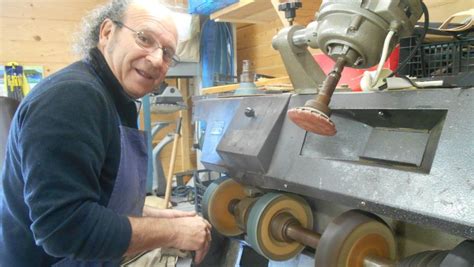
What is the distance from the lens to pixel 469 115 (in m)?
0.54

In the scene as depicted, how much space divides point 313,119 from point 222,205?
0.64 m

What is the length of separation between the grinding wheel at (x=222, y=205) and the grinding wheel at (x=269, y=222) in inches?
6.5

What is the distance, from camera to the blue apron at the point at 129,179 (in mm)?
933

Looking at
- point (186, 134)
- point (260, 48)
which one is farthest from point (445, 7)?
point (186, 134)

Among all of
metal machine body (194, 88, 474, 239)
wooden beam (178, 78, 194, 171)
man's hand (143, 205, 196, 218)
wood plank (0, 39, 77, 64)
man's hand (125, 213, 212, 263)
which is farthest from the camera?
wooden beam (178, 78, 194, 171)

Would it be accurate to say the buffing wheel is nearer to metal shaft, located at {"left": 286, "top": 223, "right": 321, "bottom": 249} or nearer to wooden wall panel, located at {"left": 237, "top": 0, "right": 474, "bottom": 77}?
metal shaft, located at {"left": 286, "top": 223, "right": 321, "bottom": 249}

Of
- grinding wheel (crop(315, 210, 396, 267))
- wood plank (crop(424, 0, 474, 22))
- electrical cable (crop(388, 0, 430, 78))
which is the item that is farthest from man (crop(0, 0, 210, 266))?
wood plank (crop(424, 0, 474, 22))

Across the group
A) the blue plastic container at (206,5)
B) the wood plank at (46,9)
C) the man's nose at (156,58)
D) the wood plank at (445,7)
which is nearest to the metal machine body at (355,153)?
the man's nose at (156,58)

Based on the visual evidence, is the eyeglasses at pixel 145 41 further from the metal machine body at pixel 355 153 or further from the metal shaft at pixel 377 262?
the metal shaft at pixel 377 262

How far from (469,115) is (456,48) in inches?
9.7

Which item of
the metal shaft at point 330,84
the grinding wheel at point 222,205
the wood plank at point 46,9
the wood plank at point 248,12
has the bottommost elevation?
the grinding wheel at point 222,205

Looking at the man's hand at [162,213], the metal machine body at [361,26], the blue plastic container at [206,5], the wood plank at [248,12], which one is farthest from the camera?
the blue plastic container at [206,5]

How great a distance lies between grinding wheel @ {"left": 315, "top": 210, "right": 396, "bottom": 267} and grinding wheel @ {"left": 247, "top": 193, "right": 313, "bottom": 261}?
23cm

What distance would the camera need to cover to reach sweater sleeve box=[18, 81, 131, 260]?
0.73 meters
